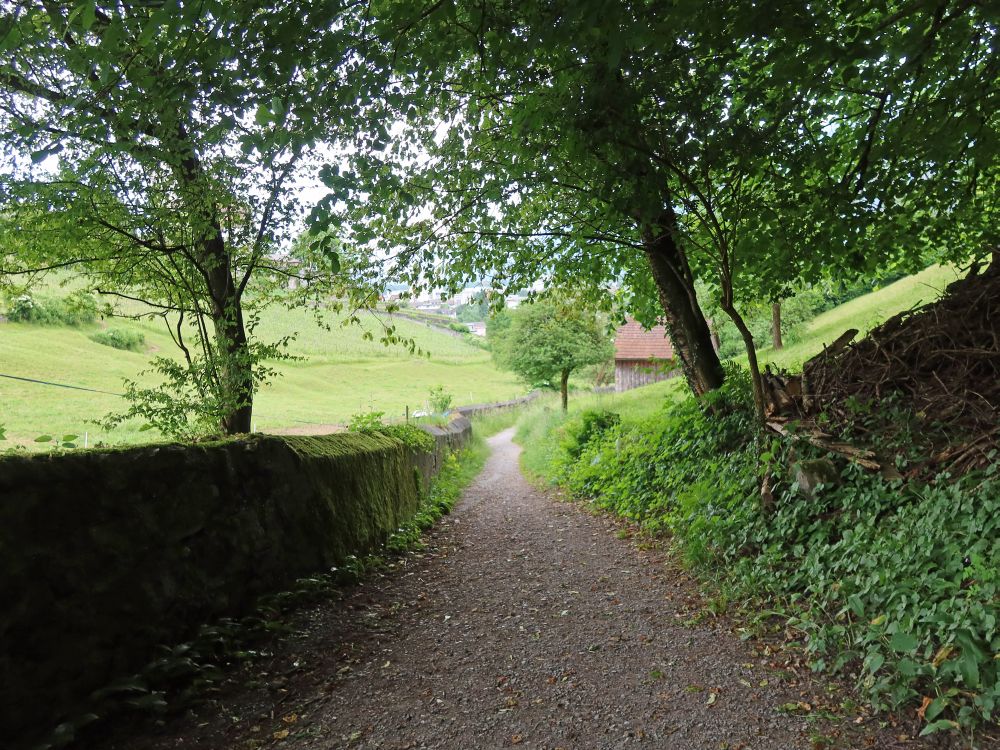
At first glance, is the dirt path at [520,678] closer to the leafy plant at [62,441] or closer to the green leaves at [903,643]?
the green leaves at [903,643]

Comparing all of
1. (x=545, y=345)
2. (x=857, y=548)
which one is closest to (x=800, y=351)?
(x=857, y=548)

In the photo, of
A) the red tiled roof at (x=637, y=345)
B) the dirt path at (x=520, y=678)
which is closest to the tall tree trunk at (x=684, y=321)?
the dirt path at (x=520, y=678)

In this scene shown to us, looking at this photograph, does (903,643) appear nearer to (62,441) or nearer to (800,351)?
(62,441)

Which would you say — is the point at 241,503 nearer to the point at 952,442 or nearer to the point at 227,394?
the point at 227,394

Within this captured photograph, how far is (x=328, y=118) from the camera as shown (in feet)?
13.7

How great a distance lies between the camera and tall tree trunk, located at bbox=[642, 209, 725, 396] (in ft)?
27.6

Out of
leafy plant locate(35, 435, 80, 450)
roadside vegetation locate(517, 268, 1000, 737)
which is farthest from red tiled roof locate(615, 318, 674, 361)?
leafy plant locate(35, 435, 80, 450)

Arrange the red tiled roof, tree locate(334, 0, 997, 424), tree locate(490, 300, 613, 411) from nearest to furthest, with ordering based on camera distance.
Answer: tree locate(334, 0, 997, 424), tree locate(490, 300, 613, 411), the red tiled roof

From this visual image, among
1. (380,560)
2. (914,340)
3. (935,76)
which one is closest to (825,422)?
(914,340)

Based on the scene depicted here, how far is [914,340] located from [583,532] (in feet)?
14.8

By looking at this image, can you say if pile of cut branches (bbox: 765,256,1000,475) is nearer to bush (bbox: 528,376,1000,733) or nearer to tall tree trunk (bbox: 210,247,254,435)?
bush (bbox: 528,376,1000,733)

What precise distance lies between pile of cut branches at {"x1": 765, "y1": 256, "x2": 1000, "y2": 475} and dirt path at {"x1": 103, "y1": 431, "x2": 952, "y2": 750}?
2164 mm

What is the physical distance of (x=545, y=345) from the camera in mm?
Answer: 29578

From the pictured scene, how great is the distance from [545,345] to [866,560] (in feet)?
84.2
